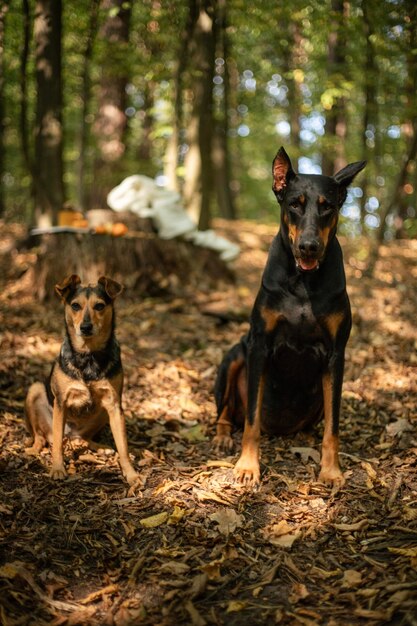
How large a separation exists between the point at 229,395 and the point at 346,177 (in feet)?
7.31

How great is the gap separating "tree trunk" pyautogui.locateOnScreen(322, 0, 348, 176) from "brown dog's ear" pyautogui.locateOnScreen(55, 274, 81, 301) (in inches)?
225

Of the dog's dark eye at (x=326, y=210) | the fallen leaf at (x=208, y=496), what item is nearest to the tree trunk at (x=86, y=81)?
the dog's dark eye at (x=326, y=210)

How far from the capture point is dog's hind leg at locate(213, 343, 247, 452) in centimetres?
498

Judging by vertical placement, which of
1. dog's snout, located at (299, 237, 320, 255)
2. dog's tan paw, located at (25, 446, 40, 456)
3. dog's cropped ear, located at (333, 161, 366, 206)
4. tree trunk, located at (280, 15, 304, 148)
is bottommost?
A: dog's tan paw, located at (25, 446, 40, 456)

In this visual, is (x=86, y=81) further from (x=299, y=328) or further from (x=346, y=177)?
(x=299, y=328)

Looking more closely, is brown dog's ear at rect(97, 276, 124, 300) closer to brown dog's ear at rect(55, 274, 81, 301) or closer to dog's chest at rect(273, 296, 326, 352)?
brown dog's ear at rect(55, 274, 81, 301)

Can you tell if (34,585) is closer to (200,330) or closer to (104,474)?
(104,474)

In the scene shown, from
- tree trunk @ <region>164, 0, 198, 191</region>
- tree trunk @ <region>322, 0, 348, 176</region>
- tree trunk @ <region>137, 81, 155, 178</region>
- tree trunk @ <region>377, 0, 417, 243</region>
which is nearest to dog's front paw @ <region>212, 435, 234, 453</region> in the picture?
tree trunk @ <region>377, 0, 417, 243</region>

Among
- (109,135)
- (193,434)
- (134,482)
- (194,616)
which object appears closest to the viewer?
(194,616)

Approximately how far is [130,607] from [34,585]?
540mm

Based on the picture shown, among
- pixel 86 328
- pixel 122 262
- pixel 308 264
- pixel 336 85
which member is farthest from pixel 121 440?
pixel 336 85

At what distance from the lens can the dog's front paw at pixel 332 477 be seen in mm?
4121

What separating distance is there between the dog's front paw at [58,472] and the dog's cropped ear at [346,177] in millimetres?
2983

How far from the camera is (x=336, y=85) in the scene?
1019 cm
